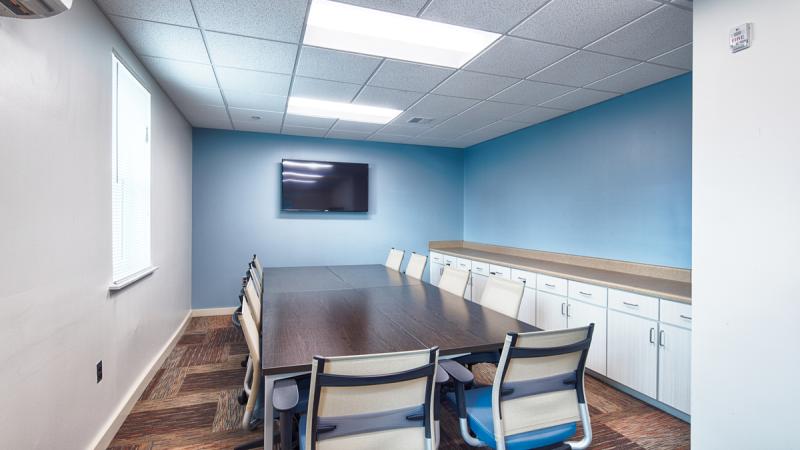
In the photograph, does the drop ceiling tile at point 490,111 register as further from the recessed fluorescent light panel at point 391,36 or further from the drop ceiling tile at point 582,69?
the recessed fluorescent light panel at point 391,36

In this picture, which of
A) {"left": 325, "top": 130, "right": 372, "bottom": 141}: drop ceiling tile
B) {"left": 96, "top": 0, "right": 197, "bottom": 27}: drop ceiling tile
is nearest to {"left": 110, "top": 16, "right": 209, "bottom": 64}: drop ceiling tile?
{"left": 96, "top": 0, "right": 197, "bottom": 27}: drop ceiling tile

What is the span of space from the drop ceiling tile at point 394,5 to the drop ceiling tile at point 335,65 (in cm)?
61

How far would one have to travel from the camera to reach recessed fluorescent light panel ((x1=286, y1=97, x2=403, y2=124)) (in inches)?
157

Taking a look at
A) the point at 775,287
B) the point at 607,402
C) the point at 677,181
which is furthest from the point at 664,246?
the point at 775,287

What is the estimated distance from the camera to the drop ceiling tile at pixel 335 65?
2713 mm

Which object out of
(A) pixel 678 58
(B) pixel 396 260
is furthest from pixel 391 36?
(B) pixel 396 260

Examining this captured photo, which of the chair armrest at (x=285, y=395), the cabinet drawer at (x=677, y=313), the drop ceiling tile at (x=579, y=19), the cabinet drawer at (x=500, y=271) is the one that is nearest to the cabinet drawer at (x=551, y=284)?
the cabinet drawer at (x=500, y=271)

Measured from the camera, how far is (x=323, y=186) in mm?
5566

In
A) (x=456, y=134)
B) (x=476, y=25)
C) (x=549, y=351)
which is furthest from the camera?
(x=456, y=134)

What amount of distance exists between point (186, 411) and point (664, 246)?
4014 mm

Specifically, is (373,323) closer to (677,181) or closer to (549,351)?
(549,351)

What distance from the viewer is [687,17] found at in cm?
216

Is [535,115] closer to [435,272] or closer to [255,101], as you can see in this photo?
[435,272]

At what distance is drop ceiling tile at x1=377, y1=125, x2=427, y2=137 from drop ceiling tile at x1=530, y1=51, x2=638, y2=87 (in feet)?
6.78
